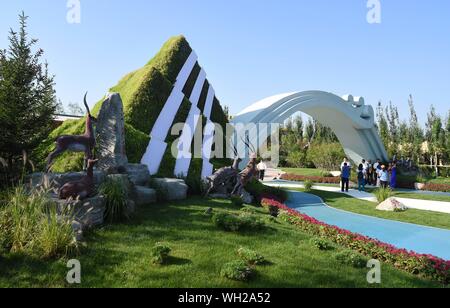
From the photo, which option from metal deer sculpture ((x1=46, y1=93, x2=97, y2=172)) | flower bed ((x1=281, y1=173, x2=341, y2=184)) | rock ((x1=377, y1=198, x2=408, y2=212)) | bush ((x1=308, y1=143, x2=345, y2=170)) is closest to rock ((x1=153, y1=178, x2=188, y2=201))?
metal deer sculpture ((x1=46, y1=93, x2=97, y2=172))

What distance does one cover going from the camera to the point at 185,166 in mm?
15844

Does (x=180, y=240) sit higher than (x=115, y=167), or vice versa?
(x=115, y=167)

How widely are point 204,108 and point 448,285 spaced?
690 inches

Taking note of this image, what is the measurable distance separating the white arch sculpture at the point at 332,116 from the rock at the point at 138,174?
1072 centimetres

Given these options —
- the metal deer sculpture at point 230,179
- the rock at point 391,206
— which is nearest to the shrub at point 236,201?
the metal deer sculpture at point 230,179

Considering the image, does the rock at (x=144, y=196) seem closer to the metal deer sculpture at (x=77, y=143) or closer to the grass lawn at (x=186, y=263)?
the metal deer sculpture at (x=77, y=143)

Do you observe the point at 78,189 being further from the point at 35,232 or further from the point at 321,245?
the point at 321,245

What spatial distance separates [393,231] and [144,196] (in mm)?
8275

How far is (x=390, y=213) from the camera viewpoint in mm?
13805

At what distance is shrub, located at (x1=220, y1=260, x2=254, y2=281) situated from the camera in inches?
202

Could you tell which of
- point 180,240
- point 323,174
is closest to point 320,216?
point 180,240

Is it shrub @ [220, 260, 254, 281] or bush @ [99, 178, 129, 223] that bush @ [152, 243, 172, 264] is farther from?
bush @ [99, 178, 129, 223]

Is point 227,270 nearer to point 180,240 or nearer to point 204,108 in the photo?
point 180,240

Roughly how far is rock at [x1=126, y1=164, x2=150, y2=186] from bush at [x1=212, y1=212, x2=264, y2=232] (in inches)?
157
